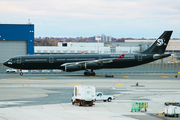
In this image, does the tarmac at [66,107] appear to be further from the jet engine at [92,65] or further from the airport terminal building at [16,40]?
the airport terminal building at [16,40]

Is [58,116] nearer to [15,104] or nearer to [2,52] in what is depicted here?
[15,104]

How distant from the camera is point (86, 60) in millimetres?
58688

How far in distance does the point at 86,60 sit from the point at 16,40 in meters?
27.6

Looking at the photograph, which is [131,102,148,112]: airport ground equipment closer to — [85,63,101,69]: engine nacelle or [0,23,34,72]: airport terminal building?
[85,63,101,69]: engine nacelle

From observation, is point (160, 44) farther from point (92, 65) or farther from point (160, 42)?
point (92, 65)

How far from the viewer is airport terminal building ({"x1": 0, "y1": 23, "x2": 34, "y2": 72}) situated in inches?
3031

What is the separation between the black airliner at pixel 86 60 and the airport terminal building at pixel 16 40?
20036 millimetres

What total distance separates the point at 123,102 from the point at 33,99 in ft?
32.5

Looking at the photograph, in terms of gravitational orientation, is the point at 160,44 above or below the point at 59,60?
above

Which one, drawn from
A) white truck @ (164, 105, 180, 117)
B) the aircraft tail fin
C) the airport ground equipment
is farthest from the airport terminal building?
white truck @ (164, 105, 180, 117)

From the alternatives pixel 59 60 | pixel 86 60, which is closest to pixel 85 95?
pixel 59 60

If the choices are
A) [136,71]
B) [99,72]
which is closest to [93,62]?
[99,72]

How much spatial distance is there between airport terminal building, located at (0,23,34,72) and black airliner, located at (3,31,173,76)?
20036 millimetres

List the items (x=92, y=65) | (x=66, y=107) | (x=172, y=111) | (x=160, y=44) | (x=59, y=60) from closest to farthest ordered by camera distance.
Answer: (x=172, y=111) → (x=66, y=107) → (x=92, y=65) → (x=59, y=60) → (x=160, y=44)
